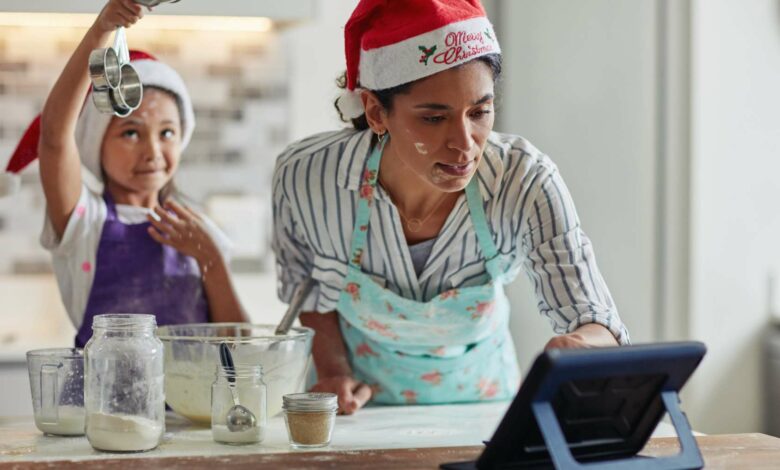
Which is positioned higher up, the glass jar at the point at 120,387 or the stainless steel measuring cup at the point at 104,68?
the stainless steel measuring cup at the point at 104,68

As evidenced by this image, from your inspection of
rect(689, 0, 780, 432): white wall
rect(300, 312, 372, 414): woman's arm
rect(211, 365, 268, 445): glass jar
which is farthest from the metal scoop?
rect(689, 0, 780, 432): white wall

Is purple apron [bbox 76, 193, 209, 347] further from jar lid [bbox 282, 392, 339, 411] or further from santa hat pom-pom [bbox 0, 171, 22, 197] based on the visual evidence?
jar lid [bbox 282, 392, 339, 411]

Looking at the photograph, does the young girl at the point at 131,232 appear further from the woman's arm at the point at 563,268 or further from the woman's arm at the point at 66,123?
the woman's arm at the point at 563,268

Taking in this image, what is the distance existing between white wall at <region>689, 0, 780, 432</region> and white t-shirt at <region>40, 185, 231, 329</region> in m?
1.49

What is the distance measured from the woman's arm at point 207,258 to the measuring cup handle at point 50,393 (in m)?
0.51

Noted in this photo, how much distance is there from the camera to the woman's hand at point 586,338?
1.27 meters

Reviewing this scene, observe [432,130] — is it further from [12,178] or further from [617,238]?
[617,238]

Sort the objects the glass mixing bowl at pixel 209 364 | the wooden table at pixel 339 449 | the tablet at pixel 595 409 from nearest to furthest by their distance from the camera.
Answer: the tablet at pixel 595 409
the wooden table at pixel 339 449
the glass mixing bowl at pixel 209 364

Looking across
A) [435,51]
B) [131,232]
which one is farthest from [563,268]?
[131,232]

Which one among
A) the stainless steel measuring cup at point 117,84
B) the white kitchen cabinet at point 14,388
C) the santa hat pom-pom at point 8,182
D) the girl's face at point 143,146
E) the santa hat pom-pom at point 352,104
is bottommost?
the white kitchen cabinet at point 14,388

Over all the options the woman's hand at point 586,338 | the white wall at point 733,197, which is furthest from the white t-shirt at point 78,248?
the white wall at point 733,197

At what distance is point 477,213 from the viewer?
5.16 feet

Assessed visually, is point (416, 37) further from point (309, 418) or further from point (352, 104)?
point (309, 418)

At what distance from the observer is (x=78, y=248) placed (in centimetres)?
179
